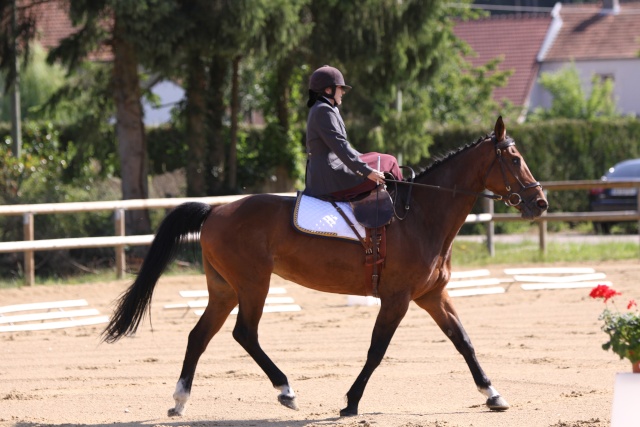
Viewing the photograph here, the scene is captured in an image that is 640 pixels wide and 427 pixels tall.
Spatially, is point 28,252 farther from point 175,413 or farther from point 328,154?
point 328,154

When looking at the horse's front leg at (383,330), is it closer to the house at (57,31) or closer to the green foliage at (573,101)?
the house at (57,31)

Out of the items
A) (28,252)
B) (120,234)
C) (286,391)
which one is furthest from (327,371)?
(120,234)

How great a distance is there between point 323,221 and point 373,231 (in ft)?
1.15

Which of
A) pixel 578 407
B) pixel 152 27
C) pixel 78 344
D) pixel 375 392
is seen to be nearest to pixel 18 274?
pixel 152 27

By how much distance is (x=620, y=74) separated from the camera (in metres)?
39.3

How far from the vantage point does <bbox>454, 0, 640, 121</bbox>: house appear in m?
39.0

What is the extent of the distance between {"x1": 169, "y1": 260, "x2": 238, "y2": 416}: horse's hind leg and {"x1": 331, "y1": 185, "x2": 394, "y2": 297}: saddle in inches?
38.3

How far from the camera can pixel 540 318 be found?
11.5 m

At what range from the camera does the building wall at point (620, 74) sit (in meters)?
39.0

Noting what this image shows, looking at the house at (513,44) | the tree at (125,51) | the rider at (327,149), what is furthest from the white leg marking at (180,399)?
the house at (513,44)

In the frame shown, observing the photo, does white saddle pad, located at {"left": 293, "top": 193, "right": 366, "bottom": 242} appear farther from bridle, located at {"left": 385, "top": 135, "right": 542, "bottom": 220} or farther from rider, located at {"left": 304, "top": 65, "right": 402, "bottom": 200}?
bridle, located at {"left": 385, "top": 135, "right": 542, "bottom": 220}

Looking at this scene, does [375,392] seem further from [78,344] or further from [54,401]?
[78,344]

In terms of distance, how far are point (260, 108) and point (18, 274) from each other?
8062mm

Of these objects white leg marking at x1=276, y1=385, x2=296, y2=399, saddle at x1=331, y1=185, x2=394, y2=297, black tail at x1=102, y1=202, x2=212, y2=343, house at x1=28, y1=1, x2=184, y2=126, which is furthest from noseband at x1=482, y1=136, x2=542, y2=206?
house at x1=28, y1=1, x2=184, y2=126
